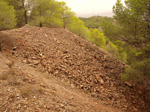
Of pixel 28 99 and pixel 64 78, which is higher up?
pixel 28 99

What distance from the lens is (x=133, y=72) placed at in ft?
21.4

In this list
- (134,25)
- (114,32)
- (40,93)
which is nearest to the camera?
(40,93)

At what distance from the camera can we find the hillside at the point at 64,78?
4290 mm

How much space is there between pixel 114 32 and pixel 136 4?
2067 millimetres

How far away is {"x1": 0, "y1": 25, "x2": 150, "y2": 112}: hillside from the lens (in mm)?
4290

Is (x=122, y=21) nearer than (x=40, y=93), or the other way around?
(x=40, y=93)

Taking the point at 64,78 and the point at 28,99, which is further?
the point at 64,78

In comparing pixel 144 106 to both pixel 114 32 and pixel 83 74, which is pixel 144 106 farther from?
pixel 114 32

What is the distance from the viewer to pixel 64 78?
6453mm

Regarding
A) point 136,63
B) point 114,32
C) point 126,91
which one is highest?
point 114,32

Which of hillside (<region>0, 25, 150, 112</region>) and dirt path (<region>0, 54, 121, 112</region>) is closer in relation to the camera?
dirt path (<region>0, 54, 121, 112</region>)

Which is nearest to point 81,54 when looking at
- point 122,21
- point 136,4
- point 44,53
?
point 44,53

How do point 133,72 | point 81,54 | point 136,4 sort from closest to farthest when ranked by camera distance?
point 136,4 < point 133,72 < point 81,54

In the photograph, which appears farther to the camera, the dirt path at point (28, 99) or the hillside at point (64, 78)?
the hillside at point (64, 78)
